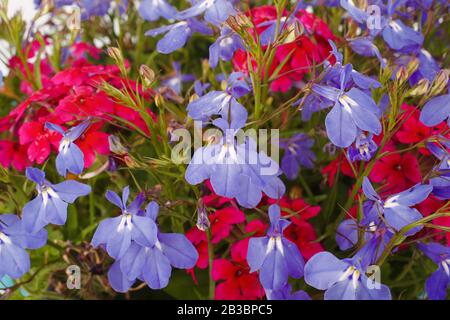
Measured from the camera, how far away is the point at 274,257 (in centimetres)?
69

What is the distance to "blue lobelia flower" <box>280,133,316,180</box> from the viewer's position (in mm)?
895

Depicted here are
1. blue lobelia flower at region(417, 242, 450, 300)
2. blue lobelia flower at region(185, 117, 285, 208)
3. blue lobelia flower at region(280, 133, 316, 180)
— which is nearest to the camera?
blue lobelia flower at region(185, 117, 285, 208)

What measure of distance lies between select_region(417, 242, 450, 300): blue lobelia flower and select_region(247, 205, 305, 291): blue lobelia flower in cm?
14

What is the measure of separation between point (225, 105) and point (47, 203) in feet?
0.62

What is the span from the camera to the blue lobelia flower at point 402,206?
65 centimetres

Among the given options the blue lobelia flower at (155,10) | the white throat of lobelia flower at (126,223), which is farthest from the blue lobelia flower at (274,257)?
the blue lobelia flower at (155,10)

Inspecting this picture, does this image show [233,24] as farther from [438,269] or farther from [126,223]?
[438,269]

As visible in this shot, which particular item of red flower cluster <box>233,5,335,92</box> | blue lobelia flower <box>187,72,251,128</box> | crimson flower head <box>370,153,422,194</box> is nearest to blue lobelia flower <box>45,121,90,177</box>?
blue lobelia flower <box>187,72,251,128</box>

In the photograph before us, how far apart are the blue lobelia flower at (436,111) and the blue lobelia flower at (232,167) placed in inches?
6.4

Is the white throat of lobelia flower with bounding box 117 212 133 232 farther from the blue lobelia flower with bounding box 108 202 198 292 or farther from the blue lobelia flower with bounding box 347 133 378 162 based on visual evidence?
the blue lobelia flower with bounding box 347 133 378 162

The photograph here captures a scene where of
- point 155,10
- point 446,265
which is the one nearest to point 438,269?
point 446,265

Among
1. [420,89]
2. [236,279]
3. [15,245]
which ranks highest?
[420,89]
